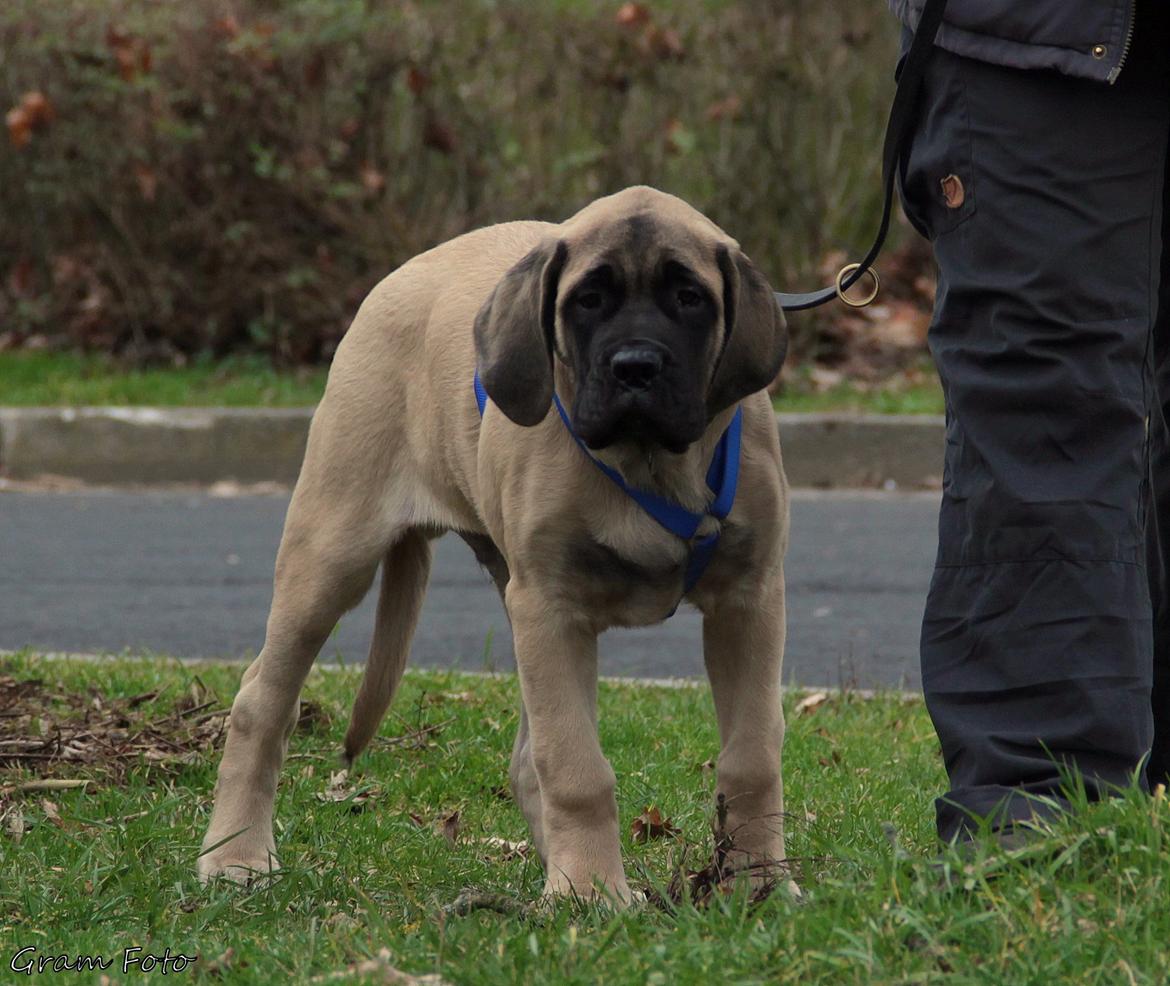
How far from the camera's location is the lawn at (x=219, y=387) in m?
10.1

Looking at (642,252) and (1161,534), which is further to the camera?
(1161,534)

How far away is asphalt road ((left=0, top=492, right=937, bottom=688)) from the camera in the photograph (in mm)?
6203

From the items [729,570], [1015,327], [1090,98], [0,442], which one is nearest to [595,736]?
→ [729,570]

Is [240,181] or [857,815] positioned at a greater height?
[857,815]

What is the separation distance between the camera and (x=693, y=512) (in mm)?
3334

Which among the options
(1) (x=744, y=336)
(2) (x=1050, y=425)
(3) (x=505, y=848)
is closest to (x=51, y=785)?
(3) (x=505, y=848)

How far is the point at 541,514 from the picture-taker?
11.0 ft

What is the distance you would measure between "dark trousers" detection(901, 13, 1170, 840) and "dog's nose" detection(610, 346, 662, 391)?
0.53m

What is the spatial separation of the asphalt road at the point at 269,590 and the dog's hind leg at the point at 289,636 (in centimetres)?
147

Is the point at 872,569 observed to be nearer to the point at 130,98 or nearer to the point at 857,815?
the point at 857,815

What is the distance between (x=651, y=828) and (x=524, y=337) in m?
1.23

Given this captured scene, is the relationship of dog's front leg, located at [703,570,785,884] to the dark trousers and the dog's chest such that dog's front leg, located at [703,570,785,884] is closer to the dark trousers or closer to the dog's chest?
the dog's chest

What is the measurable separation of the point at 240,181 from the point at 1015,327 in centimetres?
818

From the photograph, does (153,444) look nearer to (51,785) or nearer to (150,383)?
(150,383)
